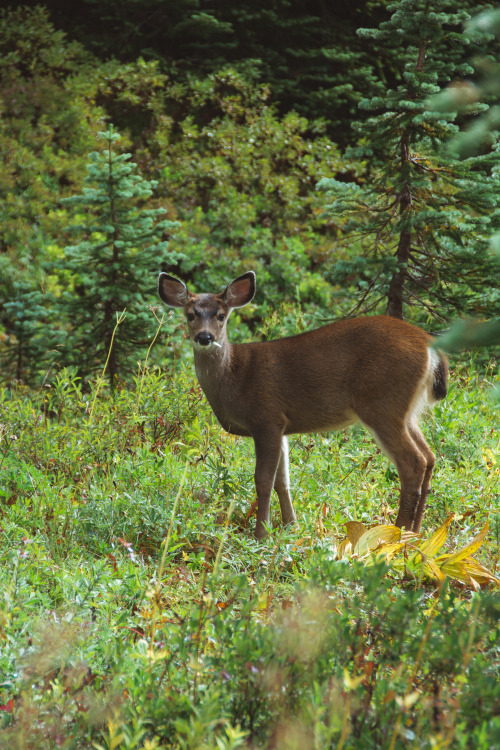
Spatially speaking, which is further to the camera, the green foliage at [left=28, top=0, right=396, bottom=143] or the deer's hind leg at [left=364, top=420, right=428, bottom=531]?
the green foliage at [left=28, top=0, right=396, bottom=143]

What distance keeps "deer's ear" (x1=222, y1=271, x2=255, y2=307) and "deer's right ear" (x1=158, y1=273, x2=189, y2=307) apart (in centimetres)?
27

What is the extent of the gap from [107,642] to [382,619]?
926mm

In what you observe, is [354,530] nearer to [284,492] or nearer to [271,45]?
[284,492]

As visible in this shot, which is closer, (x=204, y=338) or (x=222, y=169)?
(x=204, y=338)

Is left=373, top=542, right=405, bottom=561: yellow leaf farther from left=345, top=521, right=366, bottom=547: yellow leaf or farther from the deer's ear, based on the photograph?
the deer's ear

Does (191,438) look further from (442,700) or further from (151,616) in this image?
(442,700)

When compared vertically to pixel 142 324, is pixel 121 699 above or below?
above

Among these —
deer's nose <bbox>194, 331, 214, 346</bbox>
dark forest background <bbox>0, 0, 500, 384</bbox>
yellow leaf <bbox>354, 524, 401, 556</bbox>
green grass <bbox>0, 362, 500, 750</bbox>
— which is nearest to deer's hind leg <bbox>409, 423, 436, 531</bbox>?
green grass <bbox>0, 362, 500, 750</bbox>

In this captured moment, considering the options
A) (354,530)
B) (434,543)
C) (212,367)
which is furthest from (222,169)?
(434,543)

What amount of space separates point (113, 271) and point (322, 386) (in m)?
2.53

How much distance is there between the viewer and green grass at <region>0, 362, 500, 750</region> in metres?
2.09

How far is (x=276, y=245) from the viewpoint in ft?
34.2

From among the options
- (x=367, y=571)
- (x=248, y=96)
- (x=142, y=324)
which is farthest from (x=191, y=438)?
(x=248, y=96)

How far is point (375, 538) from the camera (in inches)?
148
